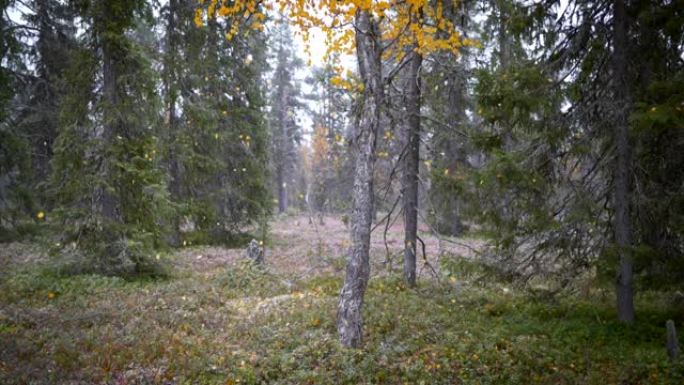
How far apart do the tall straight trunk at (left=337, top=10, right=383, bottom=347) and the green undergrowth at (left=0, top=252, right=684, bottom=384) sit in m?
0.46

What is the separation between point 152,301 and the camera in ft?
38.0

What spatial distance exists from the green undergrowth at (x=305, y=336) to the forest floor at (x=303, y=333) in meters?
0.03

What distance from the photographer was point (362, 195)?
29.4 feet

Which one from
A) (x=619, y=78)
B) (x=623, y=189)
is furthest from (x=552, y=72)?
(x=623, y=189)

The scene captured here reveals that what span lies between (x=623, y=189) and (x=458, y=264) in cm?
356

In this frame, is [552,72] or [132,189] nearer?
[552,72]

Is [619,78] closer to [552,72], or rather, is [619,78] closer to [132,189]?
[552,72]

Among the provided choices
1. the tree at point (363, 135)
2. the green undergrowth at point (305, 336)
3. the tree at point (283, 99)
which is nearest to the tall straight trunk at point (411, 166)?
the green undergrowth at point (305, 336)

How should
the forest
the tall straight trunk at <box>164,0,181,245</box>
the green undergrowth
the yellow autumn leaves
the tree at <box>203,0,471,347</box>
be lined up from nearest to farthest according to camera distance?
the green undergrowth < the yellow autumn leaves < the forest < the tree at <box>203,0,471,347</box> < the tall straight trunk at <box>164,0,181,245</box>

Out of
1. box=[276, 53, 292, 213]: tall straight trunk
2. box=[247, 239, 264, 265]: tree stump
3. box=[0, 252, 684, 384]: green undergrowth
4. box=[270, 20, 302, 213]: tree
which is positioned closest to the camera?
box=[0, 252, 684, 384]: green undergrowth

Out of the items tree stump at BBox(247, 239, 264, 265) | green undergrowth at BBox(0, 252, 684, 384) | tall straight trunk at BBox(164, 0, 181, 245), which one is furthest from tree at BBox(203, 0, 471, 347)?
tall straight trunk at BBox(164, 0, 181, 245)

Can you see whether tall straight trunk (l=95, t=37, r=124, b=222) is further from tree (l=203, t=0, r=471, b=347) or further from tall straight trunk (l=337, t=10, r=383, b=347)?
tall straight trunk (l=337, t=10, r=383, b=347)

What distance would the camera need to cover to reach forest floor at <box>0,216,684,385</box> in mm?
7832

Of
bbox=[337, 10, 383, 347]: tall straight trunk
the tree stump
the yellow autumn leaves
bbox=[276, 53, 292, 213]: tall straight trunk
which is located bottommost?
the tree stump
